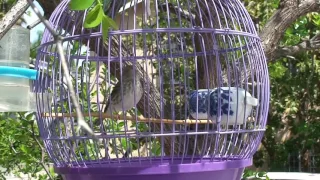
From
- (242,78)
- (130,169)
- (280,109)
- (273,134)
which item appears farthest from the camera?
(273,134)

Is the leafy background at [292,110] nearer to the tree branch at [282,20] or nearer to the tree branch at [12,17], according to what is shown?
the tree branch at [282,20]

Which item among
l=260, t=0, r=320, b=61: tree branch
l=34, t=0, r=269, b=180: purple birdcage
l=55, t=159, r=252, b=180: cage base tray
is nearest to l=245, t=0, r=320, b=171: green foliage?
l=260, t=0, r=320, b=61: tree branch

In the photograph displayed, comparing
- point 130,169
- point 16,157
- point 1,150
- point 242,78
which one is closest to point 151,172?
point 130,169

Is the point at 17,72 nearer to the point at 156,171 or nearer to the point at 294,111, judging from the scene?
the point at 156,171

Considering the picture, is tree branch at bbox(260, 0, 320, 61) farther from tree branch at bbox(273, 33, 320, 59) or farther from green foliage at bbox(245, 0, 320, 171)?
green foliage at bbox(245, 0, 320, 171)

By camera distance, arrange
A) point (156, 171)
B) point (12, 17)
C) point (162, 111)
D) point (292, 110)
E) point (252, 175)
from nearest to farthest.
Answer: point (12, 17)
point (156, 171)
point (162, 111)
point (252, 175)
point (292, 110)

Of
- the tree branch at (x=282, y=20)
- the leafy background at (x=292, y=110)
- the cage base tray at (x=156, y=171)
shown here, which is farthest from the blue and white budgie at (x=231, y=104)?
the leafy background at (x=292, y=110)

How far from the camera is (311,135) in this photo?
245 inches

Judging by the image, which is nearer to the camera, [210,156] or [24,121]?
[210,156]

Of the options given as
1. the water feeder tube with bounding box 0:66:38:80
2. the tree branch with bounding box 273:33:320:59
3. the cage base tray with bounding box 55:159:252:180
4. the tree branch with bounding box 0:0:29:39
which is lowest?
the cage base tray with bounding box 55:159:252:180

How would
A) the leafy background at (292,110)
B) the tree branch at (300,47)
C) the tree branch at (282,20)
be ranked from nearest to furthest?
1. the tree branch at (282,20)
2. the tree branch at (300,47)
3. the leafy background at (292,110)

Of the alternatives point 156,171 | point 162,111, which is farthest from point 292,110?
point 156,171

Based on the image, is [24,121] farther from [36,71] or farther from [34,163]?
[36,71]

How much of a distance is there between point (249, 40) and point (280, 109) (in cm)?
410
